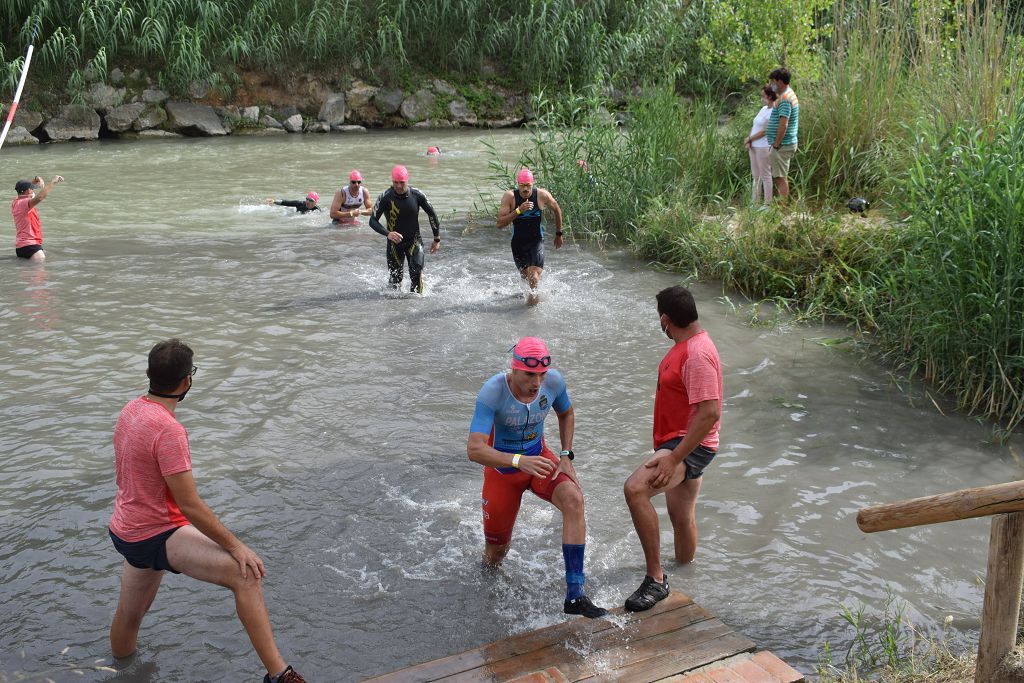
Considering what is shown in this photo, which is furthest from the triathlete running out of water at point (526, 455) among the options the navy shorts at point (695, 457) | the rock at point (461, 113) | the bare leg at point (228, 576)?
the rock at point (461, 113)

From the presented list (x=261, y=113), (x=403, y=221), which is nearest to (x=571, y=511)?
(x=403, y=221)

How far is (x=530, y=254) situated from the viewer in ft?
37.1

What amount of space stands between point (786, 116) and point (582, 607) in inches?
340

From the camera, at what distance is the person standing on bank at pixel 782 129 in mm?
11719

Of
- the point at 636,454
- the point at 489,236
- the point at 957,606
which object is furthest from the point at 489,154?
the point at 957,606

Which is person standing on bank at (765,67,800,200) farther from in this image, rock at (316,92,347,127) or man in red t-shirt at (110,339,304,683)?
rock at (316,92,347,127)

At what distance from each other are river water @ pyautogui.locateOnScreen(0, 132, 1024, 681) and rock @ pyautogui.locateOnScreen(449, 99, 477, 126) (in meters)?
14.6

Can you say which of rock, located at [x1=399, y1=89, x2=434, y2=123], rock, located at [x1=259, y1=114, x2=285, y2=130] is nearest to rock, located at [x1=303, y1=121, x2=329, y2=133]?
rock, located at [x1=259, y1=114, x2=285, y2=130]

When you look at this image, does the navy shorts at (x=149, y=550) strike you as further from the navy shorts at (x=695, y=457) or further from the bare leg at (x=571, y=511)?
the navy shorts at (x=695, y=457)

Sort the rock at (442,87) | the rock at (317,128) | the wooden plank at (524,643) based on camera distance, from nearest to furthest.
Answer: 1. the wooden plank at (524,643)
2. the rock at (317,128)
3. the rock at (442,87)

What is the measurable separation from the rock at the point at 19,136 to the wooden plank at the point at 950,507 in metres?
24.5

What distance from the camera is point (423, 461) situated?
24.0ft

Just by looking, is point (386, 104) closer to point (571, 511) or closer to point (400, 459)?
point (400, 459)

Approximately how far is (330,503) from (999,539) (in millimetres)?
4415
